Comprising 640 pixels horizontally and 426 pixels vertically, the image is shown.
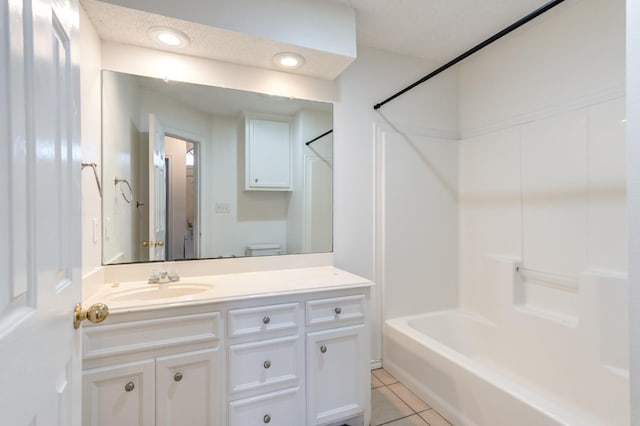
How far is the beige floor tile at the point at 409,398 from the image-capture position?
1.96 m

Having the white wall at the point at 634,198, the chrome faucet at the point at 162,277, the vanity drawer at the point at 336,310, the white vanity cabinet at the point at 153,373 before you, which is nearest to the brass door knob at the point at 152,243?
the chrome faucet at the point at 162,277

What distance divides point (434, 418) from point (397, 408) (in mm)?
222

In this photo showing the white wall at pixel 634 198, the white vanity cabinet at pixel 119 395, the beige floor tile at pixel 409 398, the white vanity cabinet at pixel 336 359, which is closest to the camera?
the white wall at pixel 634 198

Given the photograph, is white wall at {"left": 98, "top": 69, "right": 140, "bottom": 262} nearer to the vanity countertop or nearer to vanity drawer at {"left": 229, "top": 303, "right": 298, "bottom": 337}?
the vanity countertop

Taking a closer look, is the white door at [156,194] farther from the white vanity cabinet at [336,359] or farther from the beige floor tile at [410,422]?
the beige floor tile at [410,422]

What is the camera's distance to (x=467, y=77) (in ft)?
8.66

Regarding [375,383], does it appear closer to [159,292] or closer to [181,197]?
[159,292]

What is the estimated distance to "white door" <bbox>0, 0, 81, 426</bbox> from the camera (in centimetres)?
47

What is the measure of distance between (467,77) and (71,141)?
285 centimetres

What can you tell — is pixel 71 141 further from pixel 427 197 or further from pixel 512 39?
pixel 512 39

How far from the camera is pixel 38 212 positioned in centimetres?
58

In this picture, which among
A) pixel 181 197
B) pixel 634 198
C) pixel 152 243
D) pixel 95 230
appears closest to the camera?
pixel 634 198

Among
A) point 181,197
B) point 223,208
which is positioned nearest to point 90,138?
point 181,197

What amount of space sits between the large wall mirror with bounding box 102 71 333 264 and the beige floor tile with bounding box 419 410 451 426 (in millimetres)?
1213
